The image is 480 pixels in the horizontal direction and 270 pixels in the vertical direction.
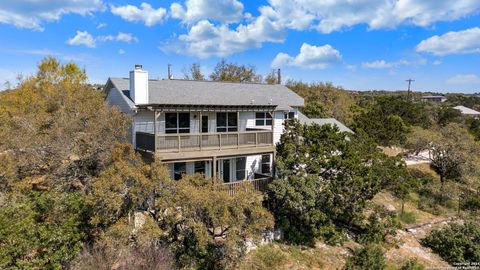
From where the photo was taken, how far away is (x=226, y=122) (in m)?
23.0

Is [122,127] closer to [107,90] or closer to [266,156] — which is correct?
[107,90]

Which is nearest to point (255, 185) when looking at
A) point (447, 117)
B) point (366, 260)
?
point (366, 260)

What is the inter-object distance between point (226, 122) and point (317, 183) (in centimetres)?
761

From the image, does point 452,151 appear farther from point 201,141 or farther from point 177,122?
point 177,122

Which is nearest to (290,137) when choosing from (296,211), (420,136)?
(296,211)

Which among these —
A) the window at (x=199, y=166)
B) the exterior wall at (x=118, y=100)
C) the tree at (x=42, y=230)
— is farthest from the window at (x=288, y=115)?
the tree at (x=42, y=230)

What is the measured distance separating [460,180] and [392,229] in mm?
13133

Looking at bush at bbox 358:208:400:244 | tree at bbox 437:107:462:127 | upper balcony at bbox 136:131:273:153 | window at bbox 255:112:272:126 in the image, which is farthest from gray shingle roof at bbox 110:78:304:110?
tree at bbox 437:107:462:127

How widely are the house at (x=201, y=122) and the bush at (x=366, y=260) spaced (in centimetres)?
712

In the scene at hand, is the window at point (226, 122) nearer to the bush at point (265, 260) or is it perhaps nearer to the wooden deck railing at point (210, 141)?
the wooden deck railing at point (210, 141)

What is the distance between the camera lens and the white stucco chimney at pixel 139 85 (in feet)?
63.3

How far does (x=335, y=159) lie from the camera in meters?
19.0

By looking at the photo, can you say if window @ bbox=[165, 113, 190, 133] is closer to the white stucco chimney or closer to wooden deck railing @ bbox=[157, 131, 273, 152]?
the white stucco chimney

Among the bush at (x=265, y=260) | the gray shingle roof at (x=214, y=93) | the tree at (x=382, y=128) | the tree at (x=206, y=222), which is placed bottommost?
the bush at (x=265, y=260)
